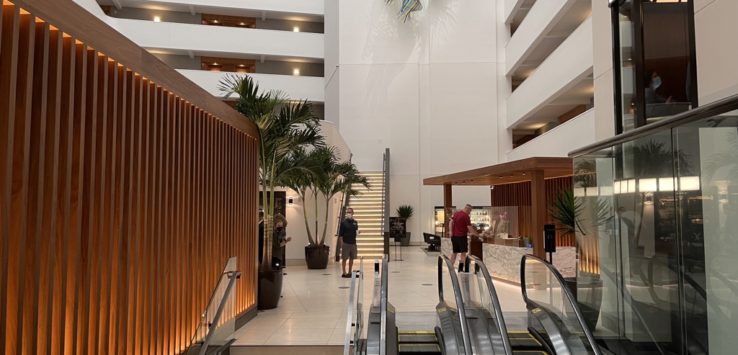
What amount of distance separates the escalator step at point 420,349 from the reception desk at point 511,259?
A: 15.9 ft

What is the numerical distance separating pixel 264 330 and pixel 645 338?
429 cm

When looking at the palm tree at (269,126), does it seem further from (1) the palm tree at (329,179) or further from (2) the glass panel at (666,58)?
(2) the glass panel at (666,58)

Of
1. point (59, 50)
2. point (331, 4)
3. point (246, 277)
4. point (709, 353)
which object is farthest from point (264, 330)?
point (331, 4)

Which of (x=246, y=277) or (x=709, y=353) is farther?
(x=246, y=277)

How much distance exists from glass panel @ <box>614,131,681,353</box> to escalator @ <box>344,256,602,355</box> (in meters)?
0.43

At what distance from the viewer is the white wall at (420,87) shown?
20812 millimetres

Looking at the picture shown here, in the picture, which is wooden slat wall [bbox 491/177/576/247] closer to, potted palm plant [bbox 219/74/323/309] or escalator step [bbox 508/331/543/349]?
potted palm plant [bbox 219/74/323/309]

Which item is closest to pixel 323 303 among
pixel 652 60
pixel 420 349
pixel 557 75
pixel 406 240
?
pixel 420 349

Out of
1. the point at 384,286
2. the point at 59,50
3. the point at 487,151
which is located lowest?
the point at 384,286

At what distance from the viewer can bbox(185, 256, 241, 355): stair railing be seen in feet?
15.4

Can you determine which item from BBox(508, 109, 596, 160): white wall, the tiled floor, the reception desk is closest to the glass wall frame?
the tiled floor

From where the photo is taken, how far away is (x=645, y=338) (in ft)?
12.8

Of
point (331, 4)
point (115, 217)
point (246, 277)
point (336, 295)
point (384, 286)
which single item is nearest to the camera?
point (115, 217)

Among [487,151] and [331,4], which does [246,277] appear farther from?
[331,4]
